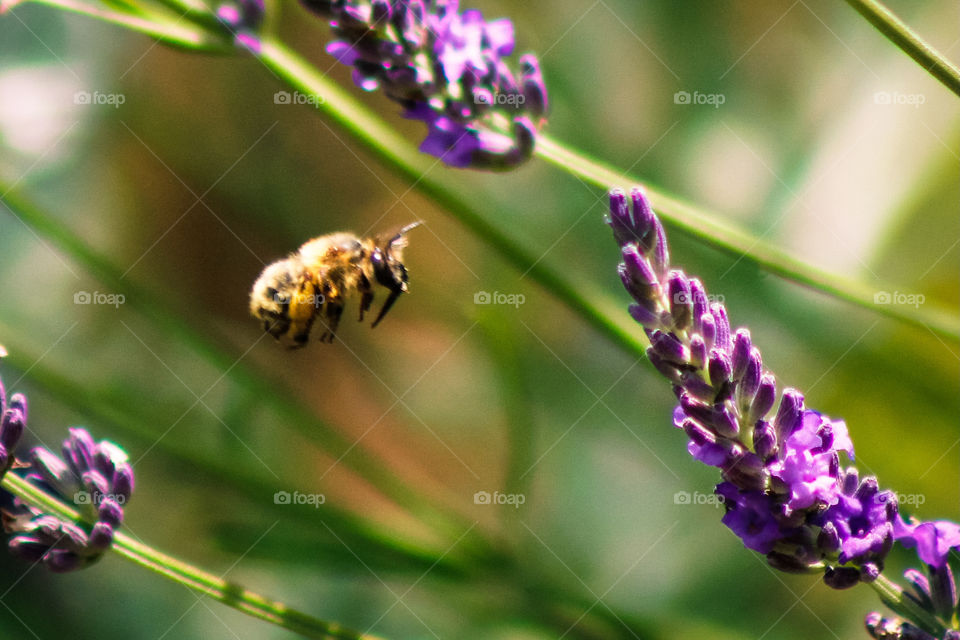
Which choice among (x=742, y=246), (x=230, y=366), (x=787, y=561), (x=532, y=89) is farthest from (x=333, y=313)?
(x=787, y=561)

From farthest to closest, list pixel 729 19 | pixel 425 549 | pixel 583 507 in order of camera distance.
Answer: pixel 729 19 < pixel 583 507 < pixel 425 549

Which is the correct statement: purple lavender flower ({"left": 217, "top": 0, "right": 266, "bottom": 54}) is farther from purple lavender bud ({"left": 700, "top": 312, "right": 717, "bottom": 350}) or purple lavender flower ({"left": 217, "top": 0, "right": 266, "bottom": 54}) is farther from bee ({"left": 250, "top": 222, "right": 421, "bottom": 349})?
purple lavender bud ({"left": 700, "top": 312, "right": 717, "bottom": 350})

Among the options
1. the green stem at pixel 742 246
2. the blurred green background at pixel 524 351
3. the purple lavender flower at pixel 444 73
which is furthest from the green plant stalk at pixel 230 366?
the green stem at pixel 742 246

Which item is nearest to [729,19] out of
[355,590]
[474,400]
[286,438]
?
[474,400]

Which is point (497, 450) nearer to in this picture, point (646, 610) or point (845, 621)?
point (646, 610)

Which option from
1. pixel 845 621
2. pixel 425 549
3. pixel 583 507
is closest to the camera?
pixel 425 549

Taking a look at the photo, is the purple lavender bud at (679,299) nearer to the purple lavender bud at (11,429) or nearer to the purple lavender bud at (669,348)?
the purple lavender bud at (669,348)

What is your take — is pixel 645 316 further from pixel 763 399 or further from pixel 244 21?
pixel 244 21
